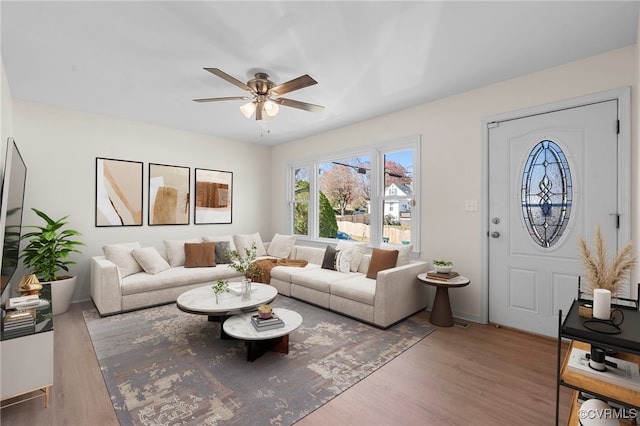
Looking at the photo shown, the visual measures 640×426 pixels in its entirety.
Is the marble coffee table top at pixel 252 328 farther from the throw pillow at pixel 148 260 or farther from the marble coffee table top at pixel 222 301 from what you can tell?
the throw pillow at pixel 148 260

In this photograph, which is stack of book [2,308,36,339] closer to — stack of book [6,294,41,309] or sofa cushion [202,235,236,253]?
stack of book [6,294,41,309]

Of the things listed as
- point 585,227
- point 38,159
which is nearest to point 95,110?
point 38,159

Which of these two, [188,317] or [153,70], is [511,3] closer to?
[153,70]

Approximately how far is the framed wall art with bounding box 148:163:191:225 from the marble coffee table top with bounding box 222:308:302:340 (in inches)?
114

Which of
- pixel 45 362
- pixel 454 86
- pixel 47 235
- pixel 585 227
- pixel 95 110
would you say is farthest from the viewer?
pixel 95 110

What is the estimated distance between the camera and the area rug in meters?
1.82

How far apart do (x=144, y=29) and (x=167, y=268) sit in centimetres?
303

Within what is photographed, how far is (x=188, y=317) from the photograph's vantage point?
11.1ft

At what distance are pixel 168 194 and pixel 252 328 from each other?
11.0 ft

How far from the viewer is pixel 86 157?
13.4 ft

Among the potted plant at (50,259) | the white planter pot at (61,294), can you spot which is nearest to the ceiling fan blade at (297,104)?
the potted plant at (50,259)

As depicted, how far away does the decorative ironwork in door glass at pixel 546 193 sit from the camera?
2.83 m

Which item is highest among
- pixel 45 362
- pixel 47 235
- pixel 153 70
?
pixel 153 70

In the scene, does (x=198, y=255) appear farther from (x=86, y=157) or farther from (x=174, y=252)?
(x=86, y=157)
